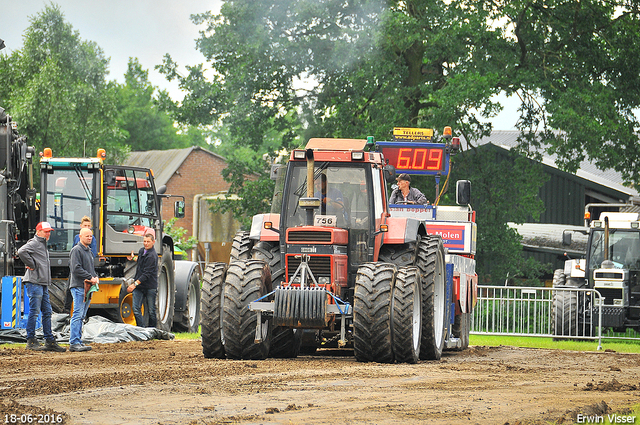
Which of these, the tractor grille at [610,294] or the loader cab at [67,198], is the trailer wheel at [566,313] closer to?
the tractor grille at [610,294]

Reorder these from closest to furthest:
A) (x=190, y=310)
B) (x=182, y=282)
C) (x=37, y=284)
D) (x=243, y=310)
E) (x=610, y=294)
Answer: (x=243, y=310) → (x=37, y=284) → (x=182, y=282) → (x=610, y=294) → (x=190, y=310)

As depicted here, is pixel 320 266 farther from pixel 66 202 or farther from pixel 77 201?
pixel 66 202

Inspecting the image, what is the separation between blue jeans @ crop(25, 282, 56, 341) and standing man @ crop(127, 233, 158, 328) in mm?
2458

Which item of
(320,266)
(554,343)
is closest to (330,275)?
(320,266)

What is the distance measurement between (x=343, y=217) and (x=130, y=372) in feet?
11.0

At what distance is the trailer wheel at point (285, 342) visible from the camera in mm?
11695

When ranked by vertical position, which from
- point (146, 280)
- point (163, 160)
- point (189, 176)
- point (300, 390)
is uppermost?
point (163, 160)

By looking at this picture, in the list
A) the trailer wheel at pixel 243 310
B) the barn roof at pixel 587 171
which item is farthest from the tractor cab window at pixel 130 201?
the barn roof at pixel 587 171

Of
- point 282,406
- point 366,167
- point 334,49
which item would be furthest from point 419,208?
point 334,49

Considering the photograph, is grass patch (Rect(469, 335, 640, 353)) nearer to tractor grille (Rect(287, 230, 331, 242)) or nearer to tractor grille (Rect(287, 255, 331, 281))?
tractor grille (Rect(287, 255, 331, 281))

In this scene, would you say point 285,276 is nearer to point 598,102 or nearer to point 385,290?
point 385,290

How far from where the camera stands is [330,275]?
36.7 ft

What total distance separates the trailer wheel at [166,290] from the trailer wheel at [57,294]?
2447mm

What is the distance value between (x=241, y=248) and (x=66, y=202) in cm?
479
